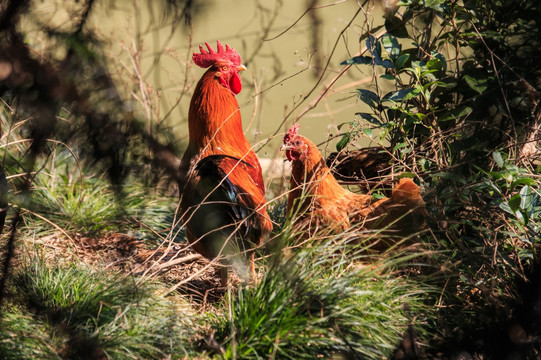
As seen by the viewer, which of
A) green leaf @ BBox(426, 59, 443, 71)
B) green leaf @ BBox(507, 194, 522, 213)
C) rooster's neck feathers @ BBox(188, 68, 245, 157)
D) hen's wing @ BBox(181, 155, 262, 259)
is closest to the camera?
green leaf @ BBox(507, 194, 522, 213)

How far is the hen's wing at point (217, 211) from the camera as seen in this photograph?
8.55ft

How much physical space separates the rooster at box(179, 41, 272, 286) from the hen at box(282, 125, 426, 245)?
0.72 feet

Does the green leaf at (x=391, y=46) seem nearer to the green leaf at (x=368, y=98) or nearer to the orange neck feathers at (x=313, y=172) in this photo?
the green leaf at (x=368, y=98)

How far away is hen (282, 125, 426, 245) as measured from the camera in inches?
108

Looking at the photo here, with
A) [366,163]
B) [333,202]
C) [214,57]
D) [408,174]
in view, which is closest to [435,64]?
[408,174]

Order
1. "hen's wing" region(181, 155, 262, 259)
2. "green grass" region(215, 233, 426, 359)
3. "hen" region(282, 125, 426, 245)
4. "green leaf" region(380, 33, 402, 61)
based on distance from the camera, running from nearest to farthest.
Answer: "green grass" region(215, 233, 426, 359), "hen's wing" region(181, 155, 262, 259), "hen" region(282, 125, 426, 245), "green leaf" region(380, 33, 402, 61)

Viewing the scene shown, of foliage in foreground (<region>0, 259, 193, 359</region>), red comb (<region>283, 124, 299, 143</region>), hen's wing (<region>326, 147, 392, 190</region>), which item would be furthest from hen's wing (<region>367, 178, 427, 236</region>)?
foliage in foreground (<region>0, 259, 193, 359</region>)

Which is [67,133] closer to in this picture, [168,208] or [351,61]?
[351,61]

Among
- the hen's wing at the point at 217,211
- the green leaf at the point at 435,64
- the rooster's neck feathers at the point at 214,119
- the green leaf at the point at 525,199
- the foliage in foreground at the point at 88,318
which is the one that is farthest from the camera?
the rooster's neck feathers at the point at 214,119

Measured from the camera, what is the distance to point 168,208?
390 cm

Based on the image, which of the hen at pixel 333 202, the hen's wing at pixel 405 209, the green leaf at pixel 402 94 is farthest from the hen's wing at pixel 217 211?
the green leaf at pixel 402 94

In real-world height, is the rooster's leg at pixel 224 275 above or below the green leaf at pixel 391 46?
below

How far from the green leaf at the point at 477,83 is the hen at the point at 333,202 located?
53 centimetres

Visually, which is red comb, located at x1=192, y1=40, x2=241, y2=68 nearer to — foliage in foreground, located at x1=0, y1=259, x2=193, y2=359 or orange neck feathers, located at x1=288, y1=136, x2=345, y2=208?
orange neck feathers, located at x1=288, y1=136, x2=345, y2=208
